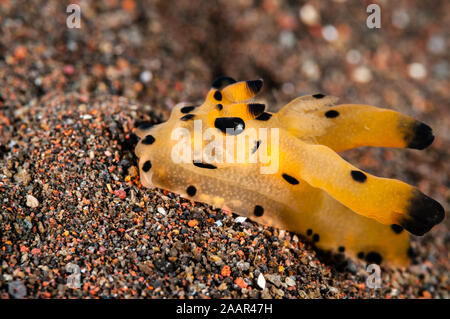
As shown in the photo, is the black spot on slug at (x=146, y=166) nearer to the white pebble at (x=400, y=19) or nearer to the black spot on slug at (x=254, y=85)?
the black spot on slug at (x=254, y=85)

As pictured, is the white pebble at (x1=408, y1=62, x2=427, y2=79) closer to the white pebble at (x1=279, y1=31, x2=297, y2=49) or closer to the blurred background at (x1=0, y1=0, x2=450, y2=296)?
the blurred background at (x1=0, y1=0, x2=450, y2=296)

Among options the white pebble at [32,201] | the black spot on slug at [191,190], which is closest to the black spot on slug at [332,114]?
the black spot on slug at [191,190]

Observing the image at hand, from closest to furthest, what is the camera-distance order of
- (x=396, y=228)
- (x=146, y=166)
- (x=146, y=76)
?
(x=146, y=166), (x=396, y=228), (x=146, y=76)

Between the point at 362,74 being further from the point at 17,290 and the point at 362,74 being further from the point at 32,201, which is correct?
the point at 17,290

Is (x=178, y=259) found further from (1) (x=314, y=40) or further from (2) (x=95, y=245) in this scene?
(1) (x=314, y=40)

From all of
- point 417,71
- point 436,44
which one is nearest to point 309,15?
point 417,71

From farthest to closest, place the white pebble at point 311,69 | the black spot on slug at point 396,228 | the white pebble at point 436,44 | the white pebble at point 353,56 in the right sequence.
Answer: the white pebble at point 436,44 → the white pebble at point 353,56 → the white pebble at point 311,69 → the black spot on slug at point 396,228

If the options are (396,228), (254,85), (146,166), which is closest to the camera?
(254,85)
